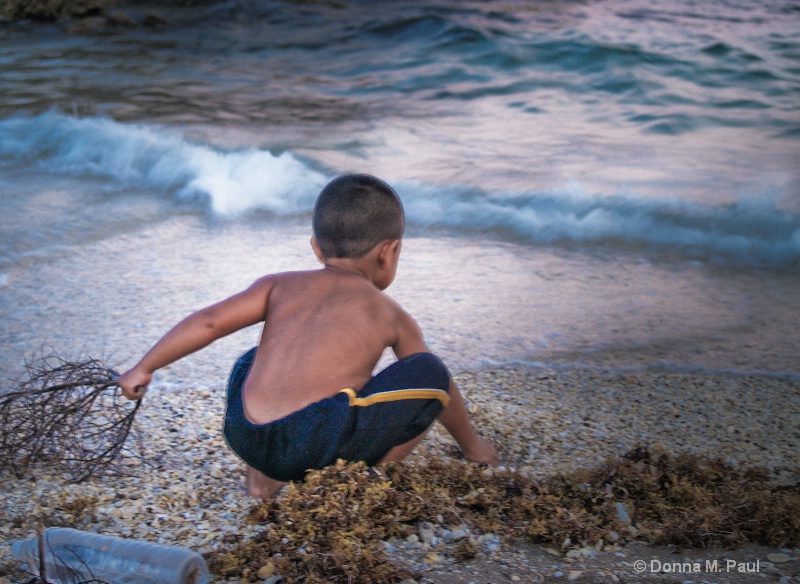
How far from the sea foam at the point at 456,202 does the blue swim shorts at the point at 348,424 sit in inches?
167

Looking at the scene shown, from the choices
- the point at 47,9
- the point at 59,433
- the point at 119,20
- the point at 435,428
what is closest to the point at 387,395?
the point at 435,428

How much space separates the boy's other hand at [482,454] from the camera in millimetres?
2988

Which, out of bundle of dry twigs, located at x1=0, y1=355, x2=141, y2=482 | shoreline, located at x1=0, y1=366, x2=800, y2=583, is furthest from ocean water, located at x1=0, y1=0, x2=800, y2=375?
bundle of dry twigs, located at x1=0, y1=355, x2=141, y2=482

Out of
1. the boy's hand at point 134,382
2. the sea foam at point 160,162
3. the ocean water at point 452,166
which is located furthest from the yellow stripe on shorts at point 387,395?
the sea foam at point 160,162

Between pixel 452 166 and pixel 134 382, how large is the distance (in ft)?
21.1

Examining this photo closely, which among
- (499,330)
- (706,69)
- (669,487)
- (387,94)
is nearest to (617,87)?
(706,69)

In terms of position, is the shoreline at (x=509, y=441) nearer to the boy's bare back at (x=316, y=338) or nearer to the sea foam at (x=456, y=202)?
the boy's bare back at (x=316, y=338)

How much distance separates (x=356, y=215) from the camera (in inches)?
103

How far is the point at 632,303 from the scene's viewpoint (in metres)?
5.17

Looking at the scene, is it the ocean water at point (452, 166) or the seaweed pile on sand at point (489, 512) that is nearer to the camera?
the seaweed pile on sand at point (489, 512)

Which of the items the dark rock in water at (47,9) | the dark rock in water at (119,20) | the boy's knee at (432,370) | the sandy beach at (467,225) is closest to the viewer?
the boy's knee at (432,370)

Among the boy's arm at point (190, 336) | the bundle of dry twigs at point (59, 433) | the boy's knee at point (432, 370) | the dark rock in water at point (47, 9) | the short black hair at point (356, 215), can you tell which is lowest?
the bundle of dry twigs at point (59, 433)

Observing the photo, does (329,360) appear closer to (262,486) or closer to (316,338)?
(316,338)

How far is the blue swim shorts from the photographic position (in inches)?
97.7
